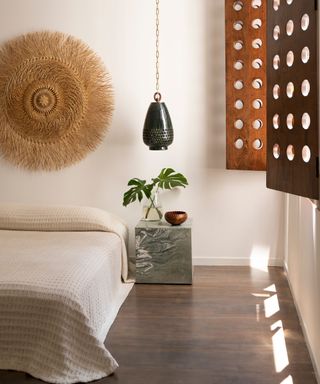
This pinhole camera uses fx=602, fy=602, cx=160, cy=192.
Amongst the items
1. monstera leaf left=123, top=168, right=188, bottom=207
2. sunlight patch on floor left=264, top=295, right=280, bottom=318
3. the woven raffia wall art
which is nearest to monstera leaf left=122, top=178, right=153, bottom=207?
monstera leaf left=123, top=168, right=188, bottom=207

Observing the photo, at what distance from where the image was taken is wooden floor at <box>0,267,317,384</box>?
261cm

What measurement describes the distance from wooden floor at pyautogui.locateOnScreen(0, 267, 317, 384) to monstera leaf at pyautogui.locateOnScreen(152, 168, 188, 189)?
0.69 m

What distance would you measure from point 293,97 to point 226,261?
250 cm

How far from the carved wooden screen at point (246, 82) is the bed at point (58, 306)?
1.28m

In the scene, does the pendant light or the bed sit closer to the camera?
the bed

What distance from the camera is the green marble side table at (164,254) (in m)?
4.08

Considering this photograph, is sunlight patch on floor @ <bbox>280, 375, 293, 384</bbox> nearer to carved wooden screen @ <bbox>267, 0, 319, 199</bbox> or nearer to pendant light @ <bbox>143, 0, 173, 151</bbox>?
carved wooden screen @ <bbox>267, 0, 319, 199</bbox>

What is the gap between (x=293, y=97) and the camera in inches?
88.8

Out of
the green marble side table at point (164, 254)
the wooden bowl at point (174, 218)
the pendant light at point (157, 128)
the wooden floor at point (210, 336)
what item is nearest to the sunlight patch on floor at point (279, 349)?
the wooden floor at point (210, 336)

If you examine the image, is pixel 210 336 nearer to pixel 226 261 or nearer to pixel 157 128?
pixel 226 261

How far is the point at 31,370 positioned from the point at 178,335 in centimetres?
82

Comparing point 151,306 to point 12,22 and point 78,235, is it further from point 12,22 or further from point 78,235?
point 12,22

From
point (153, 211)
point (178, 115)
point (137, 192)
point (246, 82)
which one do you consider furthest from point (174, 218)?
point (246, 82)

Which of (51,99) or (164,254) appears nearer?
(164,254)
